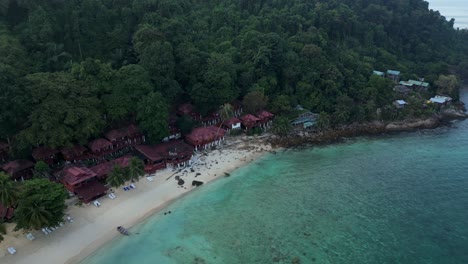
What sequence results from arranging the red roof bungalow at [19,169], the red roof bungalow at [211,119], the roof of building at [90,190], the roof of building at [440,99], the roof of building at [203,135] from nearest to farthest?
the roof of building at [90,190] → the red roof bungalow at [19,169] → the roof of building at [203,135] → the red roof bungalow at [211,119] → the roof of building at [440,99]

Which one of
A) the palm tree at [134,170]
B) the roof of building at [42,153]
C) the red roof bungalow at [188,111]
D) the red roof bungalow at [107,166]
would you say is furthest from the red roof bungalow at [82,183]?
the red roof bungalow at [188,111]

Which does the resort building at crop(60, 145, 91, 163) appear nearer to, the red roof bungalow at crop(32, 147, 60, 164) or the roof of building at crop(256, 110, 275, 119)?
the red roof bungalow at crop(32, 147, 60, 164)

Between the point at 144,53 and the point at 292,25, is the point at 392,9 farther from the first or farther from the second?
the point at 144,53

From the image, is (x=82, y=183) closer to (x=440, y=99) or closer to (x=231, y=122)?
(x=231, y=122)

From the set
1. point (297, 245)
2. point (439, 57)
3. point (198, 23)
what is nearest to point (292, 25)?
point (198, 23)

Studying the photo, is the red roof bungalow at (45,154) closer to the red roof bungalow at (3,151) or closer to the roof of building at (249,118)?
the red roof bungalow at (3,151)

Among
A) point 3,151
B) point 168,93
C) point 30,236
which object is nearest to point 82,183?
point 30,236
